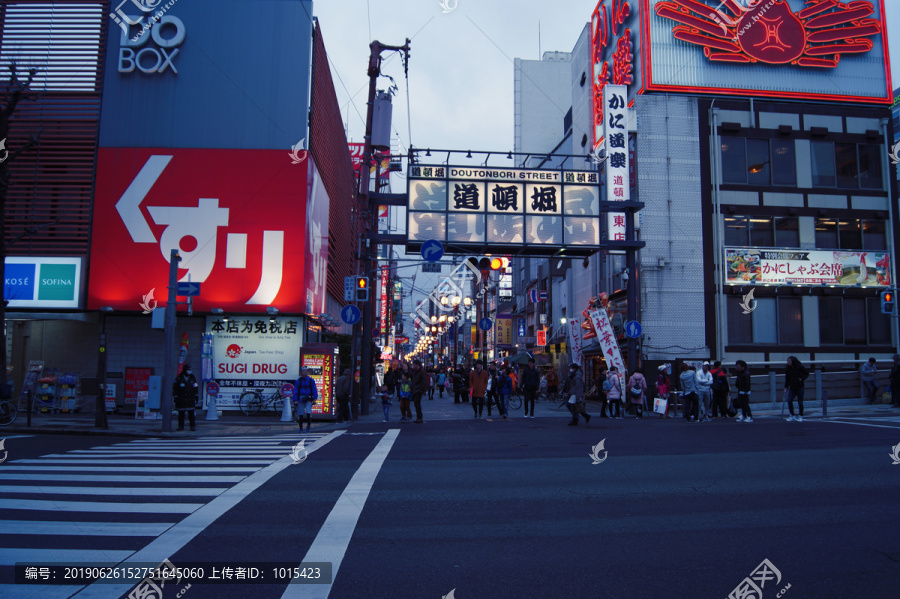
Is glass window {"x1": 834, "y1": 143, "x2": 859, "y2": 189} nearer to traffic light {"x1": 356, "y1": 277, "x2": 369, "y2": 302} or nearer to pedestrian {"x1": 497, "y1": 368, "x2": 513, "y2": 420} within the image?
pedestrian {"x1": 497, "y1": 368, "x2": 513, "y2": 420}

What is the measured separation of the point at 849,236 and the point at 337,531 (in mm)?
31424

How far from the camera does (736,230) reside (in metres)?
29.5

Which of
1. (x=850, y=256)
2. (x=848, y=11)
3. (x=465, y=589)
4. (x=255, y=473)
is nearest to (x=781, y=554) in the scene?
(x=465, y=589)

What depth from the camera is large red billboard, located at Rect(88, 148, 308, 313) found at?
908 inches

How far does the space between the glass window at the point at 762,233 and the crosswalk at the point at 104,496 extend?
975 inches

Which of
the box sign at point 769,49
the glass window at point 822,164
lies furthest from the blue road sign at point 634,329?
the glass window at point 822,164

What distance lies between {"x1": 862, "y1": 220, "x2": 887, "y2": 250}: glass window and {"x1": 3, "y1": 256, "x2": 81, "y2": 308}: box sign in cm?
3490

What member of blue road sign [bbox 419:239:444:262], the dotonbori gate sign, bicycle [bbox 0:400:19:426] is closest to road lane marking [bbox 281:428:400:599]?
blue road sign [bbox 419:239:444:262]

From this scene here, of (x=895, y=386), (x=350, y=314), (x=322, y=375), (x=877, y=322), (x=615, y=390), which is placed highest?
(x=877, y=322)

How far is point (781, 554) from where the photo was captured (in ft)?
19.3

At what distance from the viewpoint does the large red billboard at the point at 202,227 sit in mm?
23062

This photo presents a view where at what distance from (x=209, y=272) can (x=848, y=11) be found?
32.8 meters

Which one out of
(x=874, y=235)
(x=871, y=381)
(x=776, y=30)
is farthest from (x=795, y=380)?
(x=776, y=30)

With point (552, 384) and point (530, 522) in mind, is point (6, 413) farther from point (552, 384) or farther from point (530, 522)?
point (552, 384)
